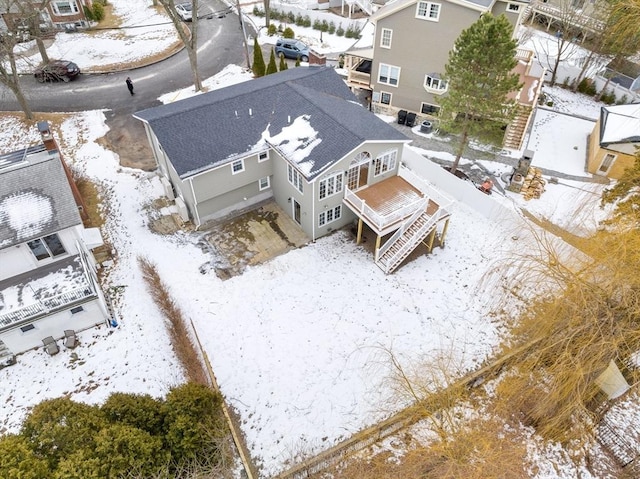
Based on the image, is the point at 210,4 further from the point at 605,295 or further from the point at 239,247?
the point at 605,295

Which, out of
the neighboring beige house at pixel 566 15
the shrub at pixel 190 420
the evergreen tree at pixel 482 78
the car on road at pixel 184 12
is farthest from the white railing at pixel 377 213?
the car on road at pixel 184 12

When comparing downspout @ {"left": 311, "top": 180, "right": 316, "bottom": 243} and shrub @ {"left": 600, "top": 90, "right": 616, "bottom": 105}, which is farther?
shrub @ {"left": 600, "top": 90, "right": 616, "bottom": 105}

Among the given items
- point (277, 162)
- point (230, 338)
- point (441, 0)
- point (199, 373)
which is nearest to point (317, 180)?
point (277, 162)

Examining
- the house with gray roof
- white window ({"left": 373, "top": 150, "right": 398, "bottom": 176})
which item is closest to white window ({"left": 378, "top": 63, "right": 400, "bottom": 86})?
the house with gray roof

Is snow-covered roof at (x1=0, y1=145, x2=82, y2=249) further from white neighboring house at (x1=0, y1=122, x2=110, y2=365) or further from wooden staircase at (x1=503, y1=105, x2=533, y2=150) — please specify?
wooden staircase at (x1=503, y1=105, x2=533, y2=150)

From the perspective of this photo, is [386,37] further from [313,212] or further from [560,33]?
[560,33]

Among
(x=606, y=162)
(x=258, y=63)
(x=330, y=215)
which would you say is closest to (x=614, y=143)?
(x=606, y=162)

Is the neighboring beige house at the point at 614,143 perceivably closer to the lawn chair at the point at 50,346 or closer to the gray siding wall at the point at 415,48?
the gray siding wall at the point at 415,48

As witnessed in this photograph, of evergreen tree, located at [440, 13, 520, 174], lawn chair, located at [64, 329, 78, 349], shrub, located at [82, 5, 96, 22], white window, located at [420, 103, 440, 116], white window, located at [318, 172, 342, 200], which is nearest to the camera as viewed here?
lawn chair, located at [64, 329, 78, 349]
